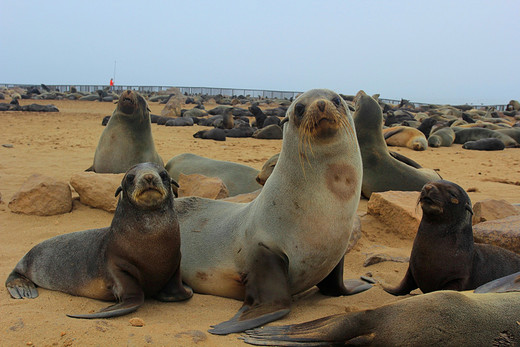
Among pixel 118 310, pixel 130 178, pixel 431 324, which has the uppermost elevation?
pixel 130 178

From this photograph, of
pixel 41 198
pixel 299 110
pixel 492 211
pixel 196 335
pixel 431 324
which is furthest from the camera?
pixel 41 198

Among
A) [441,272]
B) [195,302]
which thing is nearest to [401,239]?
[441,272]

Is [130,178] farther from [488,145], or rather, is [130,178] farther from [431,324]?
[488,145]

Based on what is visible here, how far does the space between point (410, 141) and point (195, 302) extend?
10.3 meters

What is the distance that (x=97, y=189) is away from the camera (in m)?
5.24

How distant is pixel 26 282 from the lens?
3.37 metres

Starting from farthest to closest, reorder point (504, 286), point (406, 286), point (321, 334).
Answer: point (406, 286)
point (504, 286)
point (321, 334)

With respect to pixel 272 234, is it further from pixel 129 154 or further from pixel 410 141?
pixel 410 141

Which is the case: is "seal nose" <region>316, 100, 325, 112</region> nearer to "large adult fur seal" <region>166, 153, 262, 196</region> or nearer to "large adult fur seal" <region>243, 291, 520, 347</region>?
"large adult fur seal" <region>243, 291, 520, 347</region>

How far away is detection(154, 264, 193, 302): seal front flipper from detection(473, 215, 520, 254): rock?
7.98 feet

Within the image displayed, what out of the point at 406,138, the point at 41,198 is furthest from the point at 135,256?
the point at 406,138

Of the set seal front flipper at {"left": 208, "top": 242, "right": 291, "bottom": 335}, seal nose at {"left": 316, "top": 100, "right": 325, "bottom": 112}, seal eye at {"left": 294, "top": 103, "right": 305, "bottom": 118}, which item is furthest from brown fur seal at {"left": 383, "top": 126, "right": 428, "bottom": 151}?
seal front flipper at {"left": 208, "top": 242, "right": 291, "bottom": 335}

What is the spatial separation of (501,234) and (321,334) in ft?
8.26

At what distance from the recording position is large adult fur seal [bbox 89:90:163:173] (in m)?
6.59
